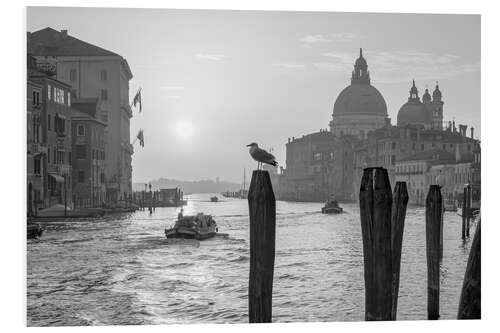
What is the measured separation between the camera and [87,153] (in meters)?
13.0

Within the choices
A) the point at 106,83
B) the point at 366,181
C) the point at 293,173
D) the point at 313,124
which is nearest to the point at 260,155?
the point at 366,181

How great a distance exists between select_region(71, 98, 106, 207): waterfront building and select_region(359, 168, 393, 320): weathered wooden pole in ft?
22.5

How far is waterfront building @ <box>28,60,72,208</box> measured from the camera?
10.4 metres

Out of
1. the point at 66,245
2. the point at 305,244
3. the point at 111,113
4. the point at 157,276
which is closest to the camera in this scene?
the point at 157,276

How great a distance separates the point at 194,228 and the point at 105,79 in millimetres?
6518

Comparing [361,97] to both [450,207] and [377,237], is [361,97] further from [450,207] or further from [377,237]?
[450,207]

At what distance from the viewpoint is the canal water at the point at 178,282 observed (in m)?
8.48

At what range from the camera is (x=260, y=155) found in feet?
22.0

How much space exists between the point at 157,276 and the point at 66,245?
155 cm

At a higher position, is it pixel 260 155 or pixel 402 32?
pixel 402 32

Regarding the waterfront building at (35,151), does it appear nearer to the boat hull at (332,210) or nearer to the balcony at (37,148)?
the balcony at (37,148)

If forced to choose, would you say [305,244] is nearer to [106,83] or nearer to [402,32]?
[106,83]

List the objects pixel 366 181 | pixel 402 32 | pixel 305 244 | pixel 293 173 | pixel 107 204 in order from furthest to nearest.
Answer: pixel 293 173, pixel 305 244, pixel 107 204, pixel 402 32, pixel 366 181

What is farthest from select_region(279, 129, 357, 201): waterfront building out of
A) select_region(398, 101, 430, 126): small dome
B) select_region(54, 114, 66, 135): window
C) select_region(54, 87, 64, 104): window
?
select_region(54, 87, 64, 104): window
